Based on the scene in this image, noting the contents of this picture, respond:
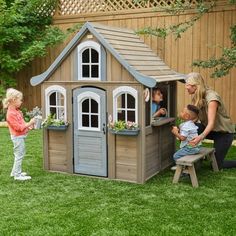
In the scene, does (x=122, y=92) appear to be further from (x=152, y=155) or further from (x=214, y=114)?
(x=214, y=114)

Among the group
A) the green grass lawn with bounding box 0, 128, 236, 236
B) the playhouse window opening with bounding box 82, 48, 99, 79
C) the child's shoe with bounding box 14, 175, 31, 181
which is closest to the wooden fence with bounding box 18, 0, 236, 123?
the playhouse window opening with bounding box 82, 48, 99, 79

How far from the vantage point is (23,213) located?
4.60 metres

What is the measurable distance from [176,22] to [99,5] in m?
2.25

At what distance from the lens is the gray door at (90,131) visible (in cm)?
586

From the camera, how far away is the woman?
601 cm

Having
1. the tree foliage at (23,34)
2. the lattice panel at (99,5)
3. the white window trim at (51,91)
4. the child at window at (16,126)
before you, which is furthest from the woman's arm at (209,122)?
the tree foliage at (23,34)

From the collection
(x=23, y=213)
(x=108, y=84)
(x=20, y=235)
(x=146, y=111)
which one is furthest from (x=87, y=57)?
(x=20, y=235)

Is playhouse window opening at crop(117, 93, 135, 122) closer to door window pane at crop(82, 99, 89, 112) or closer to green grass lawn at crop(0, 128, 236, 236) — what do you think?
door window pane at crop(82, 99, 89, 112)

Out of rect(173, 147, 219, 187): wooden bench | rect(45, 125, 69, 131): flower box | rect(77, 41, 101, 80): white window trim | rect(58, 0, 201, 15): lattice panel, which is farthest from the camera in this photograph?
rect(58, 0, 201, 15): lattice panel

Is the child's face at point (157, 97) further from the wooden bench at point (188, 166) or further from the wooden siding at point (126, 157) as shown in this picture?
the wooden bench at point (188, 166)

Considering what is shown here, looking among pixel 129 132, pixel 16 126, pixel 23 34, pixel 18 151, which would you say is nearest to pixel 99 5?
pixel 23 34

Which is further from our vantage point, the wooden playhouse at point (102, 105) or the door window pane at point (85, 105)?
the door window pane at point (85, 105)

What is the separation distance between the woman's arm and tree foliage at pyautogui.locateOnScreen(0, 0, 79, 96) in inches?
237

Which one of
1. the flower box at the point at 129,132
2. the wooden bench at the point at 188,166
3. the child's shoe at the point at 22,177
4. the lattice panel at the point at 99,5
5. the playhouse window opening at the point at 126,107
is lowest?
the child's shoe at the point at 22,177
